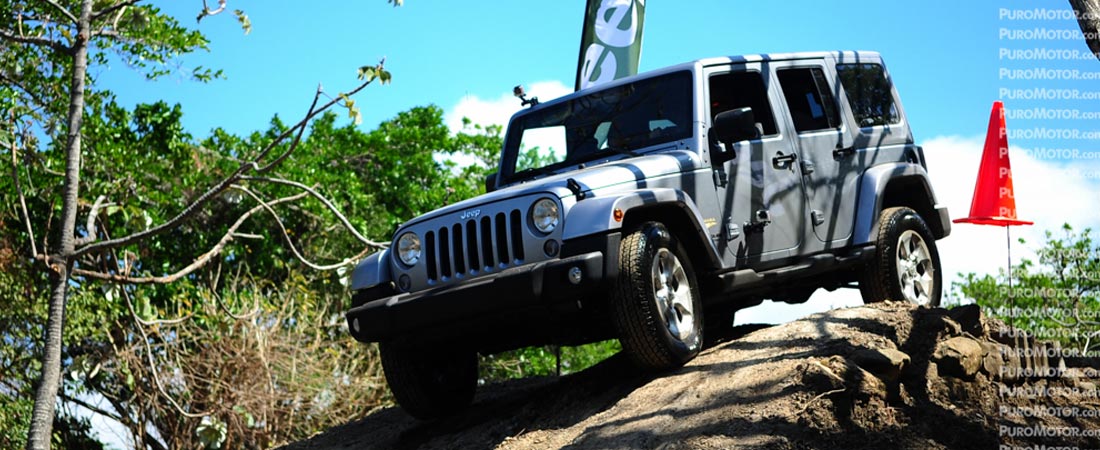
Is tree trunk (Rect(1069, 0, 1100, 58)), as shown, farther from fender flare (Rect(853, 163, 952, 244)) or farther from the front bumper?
the front bumper

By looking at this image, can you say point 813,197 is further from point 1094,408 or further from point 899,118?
point 1094,408

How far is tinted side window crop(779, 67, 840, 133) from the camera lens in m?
8.59

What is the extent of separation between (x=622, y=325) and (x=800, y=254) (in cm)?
221

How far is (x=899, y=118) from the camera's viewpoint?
9.56m

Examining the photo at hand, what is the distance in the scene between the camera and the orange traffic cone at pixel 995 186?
33.4ft

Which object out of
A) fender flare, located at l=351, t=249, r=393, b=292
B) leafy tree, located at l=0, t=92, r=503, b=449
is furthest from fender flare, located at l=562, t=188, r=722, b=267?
leafy tree, located at l=0, t=92, r=503, b=449

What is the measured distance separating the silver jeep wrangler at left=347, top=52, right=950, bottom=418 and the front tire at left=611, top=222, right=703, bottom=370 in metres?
0.01

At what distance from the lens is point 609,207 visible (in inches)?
258

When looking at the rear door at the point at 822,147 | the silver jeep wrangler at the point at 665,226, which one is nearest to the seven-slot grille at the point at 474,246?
the silver jeep wrangler at the point at 665,226

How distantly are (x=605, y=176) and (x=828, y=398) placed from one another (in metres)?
1.84

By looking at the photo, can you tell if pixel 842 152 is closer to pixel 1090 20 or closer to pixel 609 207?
pixel 1090 20

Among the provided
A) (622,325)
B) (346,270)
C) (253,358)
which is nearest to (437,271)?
(622,325)

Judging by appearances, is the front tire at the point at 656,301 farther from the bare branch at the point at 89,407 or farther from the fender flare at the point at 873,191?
the bare branch at the point at 89,407

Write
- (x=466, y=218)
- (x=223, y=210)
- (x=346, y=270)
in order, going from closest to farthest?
(x=466, y=218), (x=346, y=270), (x=223, y=210)
